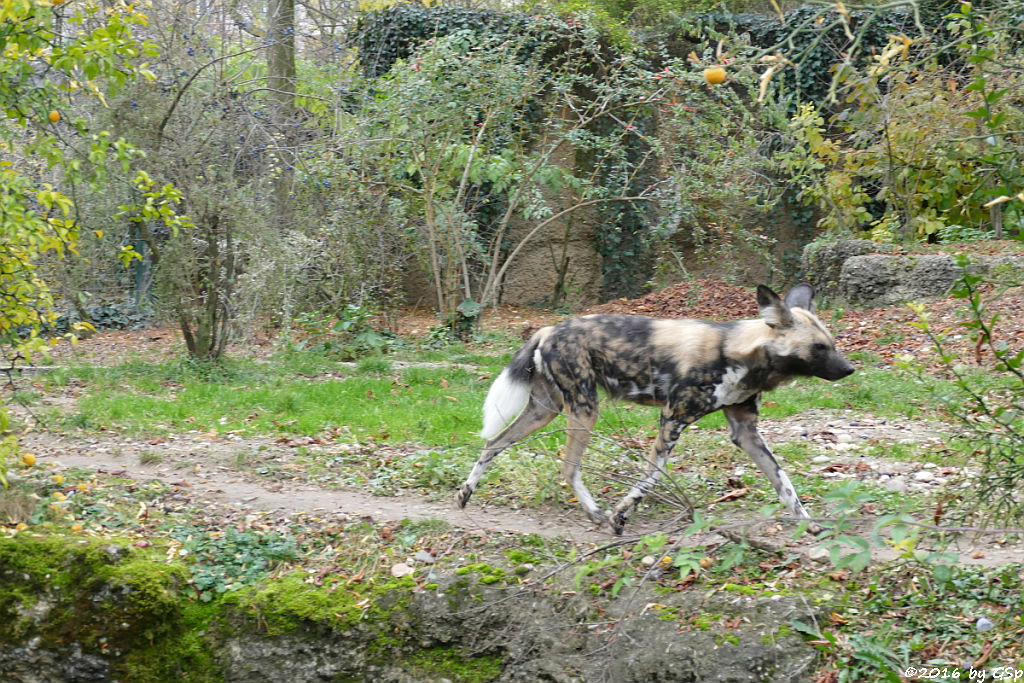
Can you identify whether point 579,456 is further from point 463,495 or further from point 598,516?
point 463,495

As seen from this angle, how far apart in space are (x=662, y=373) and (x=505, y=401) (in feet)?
2.96

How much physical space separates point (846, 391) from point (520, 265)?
24.2 ft

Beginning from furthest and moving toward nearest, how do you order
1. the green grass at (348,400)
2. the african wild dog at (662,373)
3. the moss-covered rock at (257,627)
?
the green grass at (348,400) → the african wild dog at (662,373) → the moss-covered rock at (257,627)

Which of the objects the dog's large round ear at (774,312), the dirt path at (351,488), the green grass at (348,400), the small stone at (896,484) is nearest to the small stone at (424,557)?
the dirt path at (351,488)

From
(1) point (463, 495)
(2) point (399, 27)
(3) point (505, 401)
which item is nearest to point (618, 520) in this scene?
(3) point (505, 401)

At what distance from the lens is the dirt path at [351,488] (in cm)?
508

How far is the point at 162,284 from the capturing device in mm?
8953

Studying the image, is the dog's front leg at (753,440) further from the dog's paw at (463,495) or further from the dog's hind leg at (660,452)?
the dog's paw at (463,495)

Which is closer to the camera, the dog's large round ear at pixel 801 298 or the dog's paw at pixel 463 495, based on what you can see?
the dog's large round ear at pixel 801 298

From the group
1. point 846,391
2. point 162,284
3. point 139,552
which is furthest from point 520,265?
point 139,552

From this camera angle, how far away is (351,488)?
19.4 ft

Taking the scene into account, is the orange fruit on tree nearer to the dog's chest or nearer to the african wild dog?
the african wild dog

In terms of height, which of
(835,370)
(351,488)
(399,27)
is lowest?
(351,488)

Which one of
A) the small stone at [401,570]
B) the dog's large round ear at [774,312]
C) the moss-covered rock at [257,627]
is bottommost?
the moss-covered rock at [257,627]
